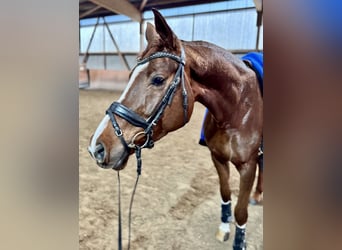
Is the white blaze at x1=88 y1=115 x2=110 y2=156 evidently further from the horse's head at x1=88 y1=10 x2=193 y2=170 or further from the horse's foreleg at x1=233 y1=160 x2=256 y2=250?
the horse's foreleg at x1=233 y1=160 x2=256 y2=250

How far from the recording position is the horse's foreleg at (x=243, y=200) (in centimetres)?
55

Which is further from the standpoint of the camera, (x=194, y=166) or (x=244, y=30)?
(x=194, y=166)

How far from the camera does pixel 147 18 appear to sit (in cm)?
51

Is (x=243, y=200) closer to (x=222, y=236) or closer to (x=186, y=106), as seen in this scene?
(x=222, y=236)

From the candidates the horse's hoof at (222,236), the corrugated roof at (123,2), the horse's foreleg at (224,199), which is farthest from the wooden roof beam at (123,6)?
the horse's hoof at (222,236)

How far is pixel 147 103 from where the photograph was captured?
44cm

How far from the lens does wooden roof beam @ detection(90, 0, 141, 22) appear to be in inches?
20.8

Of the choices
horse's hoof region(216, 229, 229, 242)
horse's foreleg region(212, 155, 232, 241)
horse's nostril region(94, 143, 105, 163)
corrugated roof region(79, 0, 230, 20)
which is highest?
corrugated roof region(79, 0, 230, 20)

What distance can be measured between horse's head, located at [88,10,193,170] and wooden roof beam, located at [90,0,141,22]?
3.6 inches

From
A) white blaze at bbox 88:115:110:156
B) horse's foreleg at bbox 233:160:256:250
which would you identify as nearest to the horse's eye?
white blaze at bbox 88:115:110:156
